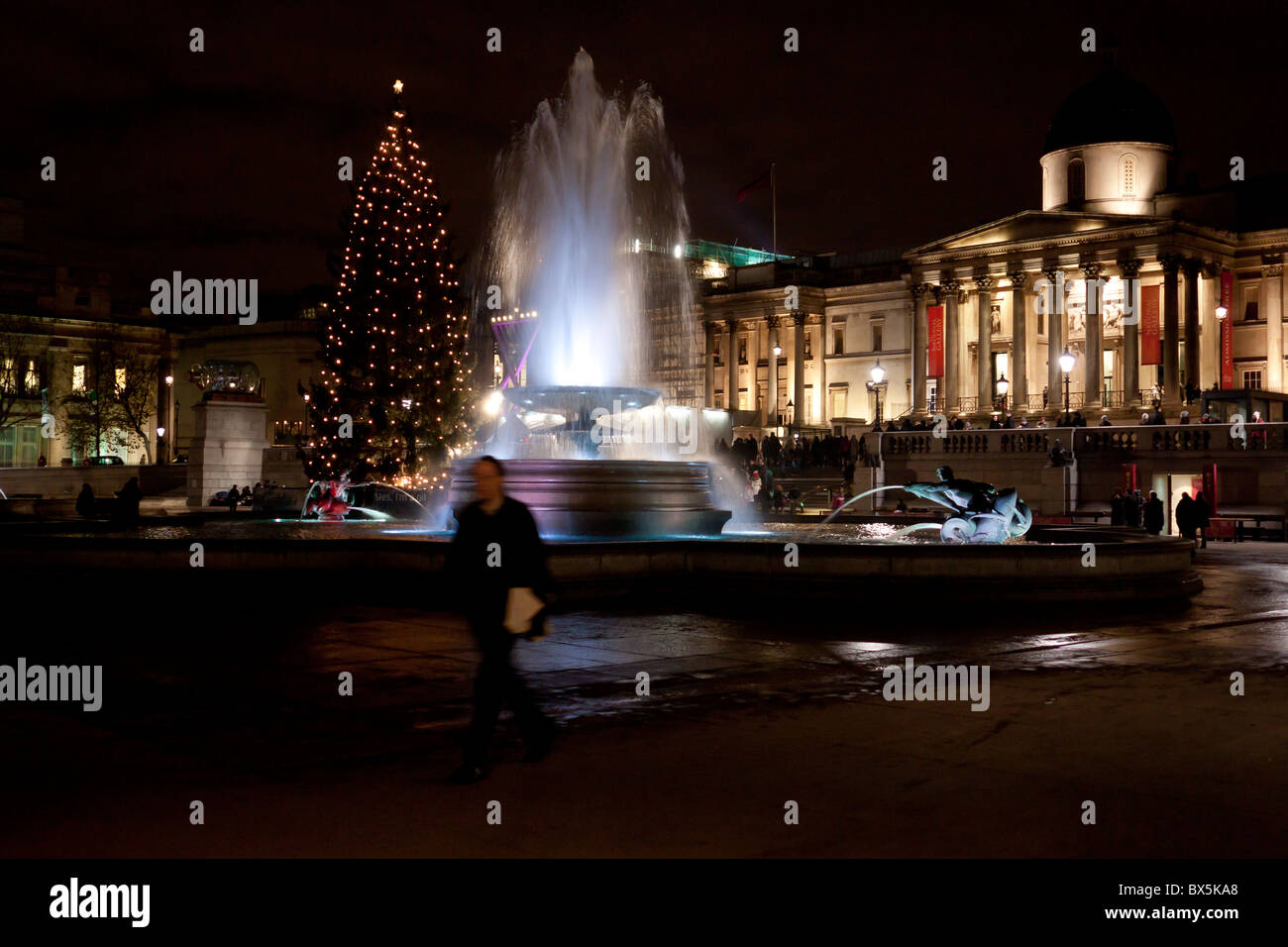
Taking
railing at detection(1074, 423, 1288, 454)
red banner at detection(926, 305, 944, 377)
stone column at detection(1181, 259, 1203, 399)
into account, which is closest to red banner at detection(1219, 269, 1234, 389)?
stone column at detection(1181, 259, 1203, 399)

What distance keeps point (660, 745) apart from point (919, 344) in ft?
256

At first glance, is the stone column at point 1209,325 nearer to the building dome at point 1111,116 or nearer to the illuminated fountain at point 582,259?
the building dome at point 1111,116

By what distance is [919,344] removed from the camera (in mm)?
83625

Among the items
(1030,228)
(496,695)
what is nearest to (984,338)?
(1030,228)

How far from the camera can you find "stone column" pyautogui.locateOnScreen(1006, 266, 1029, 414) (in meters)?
77.9

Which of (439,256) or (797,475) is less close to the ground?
(439,256)

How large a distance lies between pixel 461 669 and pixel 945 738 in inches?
173

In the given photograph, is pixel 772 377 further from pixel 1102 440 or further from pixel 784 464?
pixel 1102 440

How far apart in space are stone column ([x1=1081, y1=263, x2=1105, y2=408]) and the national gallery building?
0.30 ft

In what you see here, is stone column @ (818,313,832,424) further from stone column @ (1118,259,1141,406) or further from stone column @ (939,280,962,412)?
stone column @ (1118,259,1141,406)

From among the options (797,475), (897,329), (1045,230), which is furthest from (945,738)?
(897,329)
